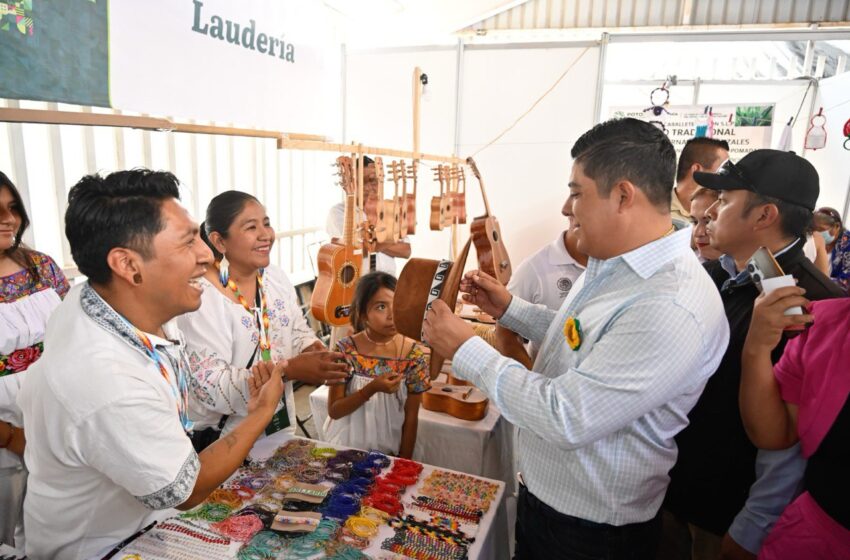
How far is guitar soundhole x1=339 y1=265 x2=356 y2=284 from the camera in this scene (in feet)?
10.7

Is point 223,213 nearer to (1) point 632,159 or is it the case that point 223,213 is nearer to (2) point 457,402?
(2) point 457,402

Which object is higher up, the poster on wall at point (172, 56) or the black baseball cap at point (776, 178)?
the poster on wall at point (172, 56)

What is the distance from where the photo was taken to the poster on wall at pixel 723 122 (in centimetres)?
498

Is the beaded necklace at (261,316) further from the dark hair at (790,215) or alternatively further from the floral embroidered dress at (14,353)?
the dark hair at (790,215)

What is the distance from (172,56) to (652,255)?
1761 millimetres

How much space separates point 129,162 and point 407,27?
3.53 meters

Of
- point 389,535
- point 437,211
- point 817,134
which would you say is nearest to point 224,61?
point 389,535

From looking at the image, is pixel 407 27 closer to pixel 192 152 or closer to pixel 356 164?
pixel 192 152

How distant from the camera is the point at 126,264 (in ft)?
4.27

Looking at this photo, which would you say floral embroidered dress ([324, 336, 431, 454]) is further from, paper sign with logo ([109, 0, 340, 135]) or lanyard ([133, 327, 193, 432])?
paper sign with logo ([109, 0, 340, 135])

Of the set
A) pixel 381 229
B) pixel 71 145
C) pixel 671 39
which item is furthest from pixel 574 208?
pixel 671 39

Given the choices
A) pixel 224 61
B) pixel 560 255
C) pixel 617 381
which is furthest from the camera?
pixel 560 255

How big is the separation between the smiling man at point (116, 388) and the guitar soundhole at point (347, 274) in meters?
1.81

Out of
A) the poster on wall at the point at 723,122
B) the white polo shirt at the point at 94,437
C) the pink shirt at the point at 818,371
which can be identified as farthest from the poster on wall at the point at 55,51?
the poster on wall at the point at 723,122
